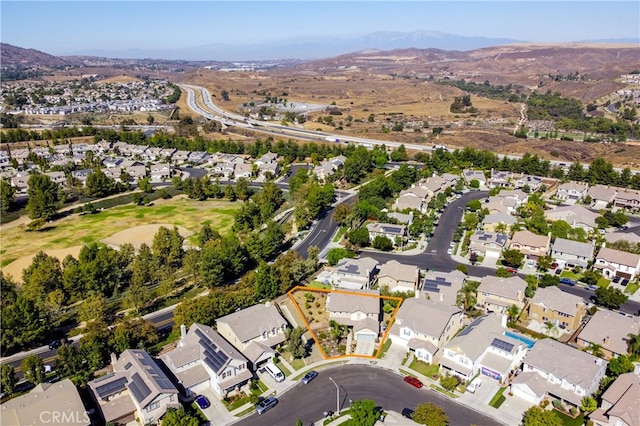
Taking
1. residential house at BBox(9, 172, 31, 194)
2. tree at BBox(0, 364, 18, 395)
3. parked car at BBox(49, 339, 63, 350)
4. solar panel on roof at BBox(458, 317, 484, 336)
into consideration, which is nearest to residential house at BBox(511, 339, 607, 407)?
solar panel on roof at BBox(458, 317, 484, 336)

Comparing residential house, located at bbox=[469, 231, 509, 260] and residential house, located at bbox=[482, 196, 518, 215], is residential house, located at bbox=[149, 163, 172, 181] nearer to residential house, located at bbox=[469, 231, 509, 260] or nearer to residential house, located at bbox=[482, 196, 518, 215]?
residential house, located at bbox=[482, 196, 518, 215]

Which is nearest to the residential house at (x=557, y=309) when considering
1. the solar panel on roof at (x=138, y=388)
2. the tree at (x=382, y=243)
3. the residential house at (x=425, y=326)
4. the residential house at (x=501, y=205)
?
the residential house at (x=425, y=326)

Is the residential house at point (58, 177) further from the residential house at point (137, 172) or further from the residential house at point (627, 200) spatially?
the residential house at point (627, 200)

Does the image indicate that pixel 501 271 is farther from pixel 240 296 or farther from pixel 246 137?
pixel 246 137

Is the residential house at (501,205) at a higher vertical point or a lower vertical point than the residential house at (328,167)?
lower

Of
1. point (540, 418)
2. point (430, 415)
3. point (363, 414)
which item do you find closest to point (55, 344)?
point (363, 414)

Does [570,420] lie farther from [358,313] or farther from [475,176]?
[475,176]
